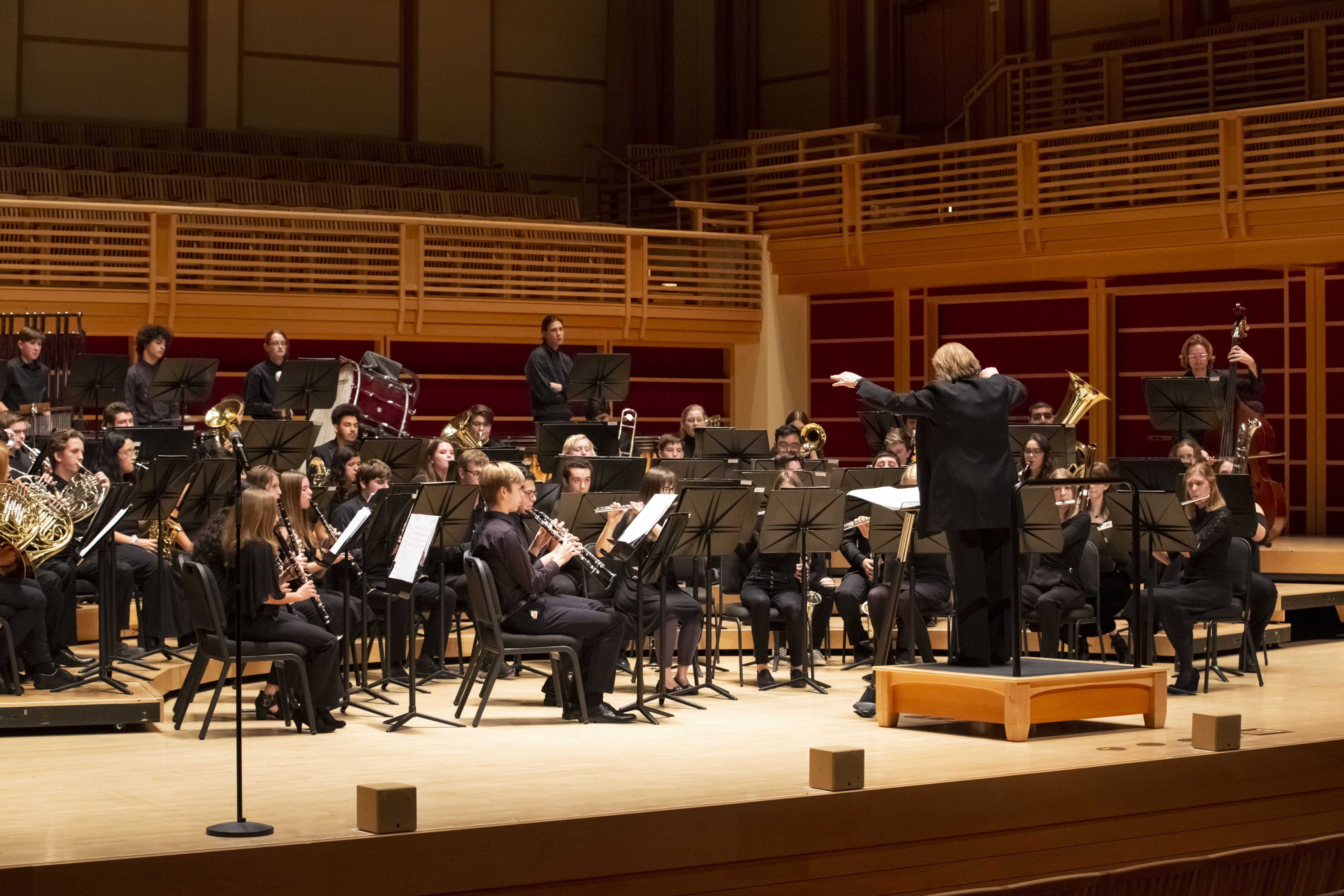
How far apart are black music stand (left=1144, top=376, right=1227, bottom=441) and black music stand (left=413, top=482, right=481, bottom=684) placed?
444 centimetres

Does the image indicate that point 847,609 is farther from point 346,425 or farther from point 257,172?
point 257,172

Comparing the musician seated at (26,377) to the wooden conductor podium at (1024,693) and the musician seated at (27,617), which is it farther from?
the wooden conductor podium at (1024,693)

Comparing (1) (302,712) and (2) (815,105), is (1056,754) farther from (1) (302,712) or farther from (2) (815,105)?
(2) (815,105)

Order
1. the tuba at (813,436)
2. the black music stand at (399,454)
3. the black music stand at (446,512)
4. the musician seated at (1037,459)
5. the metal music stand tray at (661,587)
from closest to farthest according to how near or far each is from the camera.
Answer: the metal music stand tray at (661,587) → the black music stand at (446,512) → the musician seated at (1037,459) → the black music stand at (399,454) → the tuba at (813,436)

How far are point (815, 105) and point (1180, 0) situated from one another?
144 inches

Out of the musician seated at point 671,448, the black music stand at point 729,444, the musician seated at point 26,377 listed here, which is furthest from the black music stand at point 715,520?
the musician seated at point 26,377

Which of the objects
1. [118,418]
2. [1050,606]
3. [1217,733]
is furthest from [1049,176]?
[1217,733]

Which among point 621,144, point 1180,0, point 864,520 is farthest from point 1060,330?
point 864,520

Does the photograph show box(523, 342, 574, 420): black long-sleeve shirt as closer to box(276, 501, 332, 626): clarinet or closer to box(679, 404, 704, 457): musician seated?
box(679, 404, 704, 457): musician seated

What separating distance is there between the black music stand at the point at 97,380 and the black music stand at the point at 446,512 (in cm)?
306

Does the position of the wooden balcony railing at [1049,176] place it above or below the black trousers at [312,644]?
above

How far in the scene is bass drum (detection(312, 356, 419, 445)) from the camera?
1037 cm

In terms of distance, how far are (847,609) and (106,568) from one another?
3433 mm

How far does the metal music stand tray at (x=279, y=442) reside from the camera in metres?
8.34
